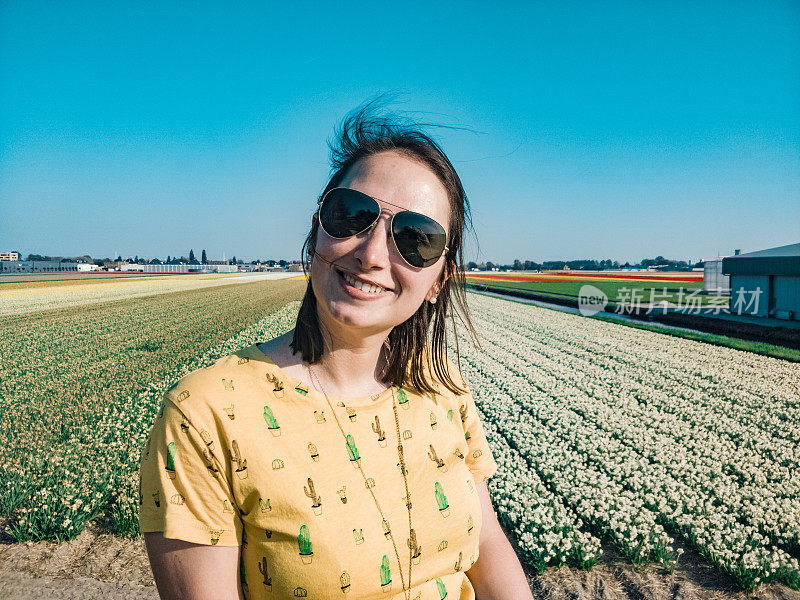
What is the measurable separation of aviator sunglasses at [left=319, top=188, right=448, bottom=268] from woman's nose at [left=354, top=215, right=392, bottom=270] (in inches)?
0.6

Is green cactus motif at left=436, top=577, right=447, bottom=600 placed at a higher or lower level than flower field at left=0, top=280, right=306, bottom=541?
higher

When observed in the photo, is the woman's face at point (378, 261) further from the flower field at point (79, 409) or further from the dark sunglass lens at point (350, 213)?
the flower field at point (79, 409)

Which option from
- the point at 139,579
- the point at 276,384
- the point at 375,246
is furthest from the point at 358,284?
the point at 139,579

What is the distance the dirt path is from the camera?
13.2 feet

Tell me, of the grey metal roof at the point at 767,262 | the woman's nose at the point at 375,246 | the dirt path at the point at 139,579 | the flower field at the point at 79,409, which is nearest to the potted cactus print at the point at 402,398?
the woman's nose at the point at 375,246

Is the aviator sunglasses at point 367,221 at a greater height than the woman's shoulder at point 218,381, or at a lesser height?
greater

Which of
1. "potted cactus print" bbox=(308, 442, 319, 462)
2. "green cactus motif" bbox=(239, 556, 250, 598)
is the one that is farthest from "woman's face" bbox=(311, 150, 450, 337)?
"green cactus motif" bbox=(239, 556, 250, 598)

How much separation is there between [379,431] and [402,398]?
198 mm

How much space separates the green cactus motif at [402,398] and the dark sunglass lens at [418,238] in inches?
18.3

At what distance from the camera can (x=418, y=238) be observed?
5.41ft

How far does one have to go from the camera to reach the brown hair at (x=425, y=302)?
67.0 inches
